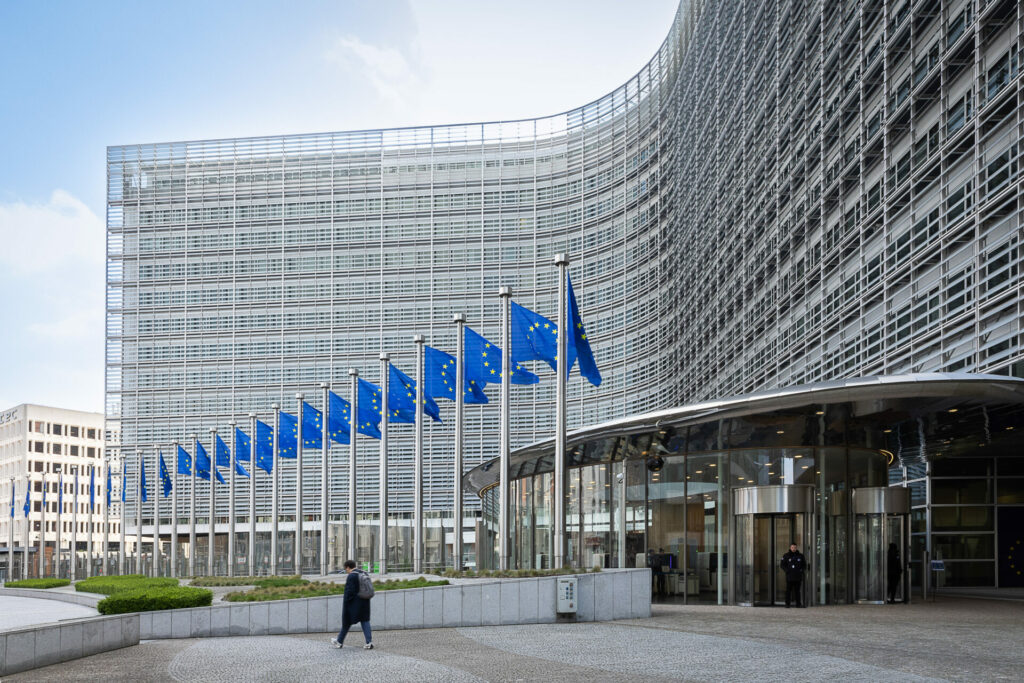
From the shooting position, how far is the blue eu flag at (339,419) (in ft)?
153

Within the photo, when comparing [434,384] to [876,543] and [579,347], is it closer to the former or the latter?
[579,347]

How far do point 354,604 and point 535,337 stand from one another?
12.0m

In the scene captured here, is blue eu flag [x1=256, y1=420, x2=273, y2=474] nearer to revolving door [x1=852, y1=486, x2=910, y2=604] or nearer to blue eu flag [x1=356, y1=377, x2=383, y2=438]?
blue eu flag [x1=356, y1=377, x2=383, y2=438]

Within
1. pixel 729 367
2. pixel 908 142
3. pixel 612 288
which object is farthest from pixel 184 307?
pixel 908 142

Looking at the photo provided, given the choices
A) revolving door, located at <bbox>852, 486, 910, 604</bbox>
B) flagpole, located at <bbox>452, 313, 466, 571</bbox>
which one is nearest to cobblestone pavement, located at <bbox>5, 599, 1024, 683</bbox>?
revolving door, located at <bbox>852, 486, 910, 604</bbox>

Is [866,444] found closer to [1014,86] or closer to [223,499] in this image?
[1014,86]

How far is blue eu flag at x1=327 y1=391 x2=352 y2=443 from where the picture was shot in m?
46.5

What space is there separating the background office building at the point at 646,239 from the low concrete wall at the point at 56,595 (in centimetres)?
2579

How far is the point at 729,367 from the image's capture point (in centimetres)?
5562

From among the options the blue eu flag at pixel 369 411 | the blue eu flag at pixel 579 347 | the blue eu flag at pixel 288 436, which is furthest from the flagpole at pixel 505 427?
the blue eu flag at pixel 288 436

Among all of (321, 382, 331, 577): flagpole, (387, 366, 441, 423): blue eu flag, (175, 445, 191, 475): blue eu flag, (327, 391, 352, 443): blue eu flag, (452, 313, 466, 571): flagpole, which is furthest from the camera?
(175, 445, 191, 475): blue eu flag

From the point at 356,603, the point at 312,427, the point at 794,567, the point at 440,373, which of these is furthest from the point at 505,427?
the point at 312,427

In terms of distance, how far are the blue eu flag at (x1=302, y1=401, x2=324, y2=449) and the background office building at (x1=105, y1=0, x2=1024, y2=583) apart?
19.2 metres

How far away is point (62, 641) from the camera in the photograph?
17.1 meters
